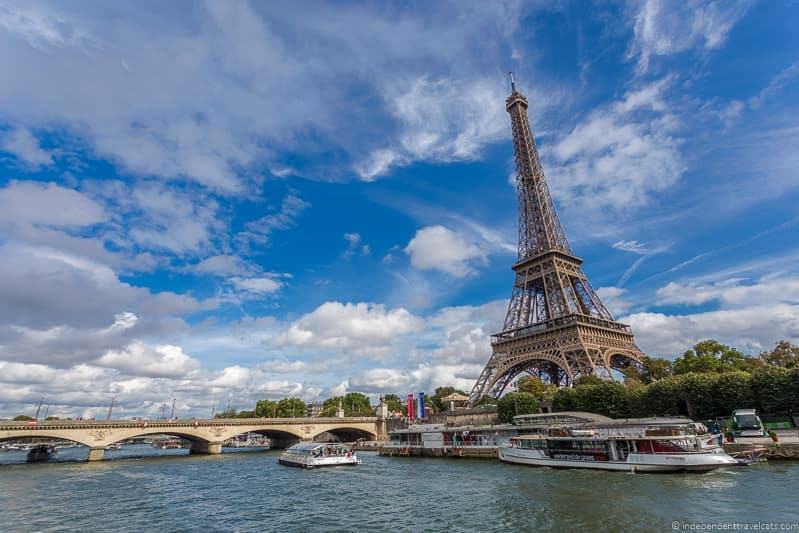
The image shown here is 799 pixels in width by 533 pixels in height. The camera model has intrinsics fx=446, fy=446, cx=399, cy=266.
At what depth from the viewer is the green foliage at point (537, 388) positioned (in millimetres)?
68025

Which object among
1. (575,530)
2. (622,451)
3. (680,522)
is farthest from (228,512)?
(622,451)

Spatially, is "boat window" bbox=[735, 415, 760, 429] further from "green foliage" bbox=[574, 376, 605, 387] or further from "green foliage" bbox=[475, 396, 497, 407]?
"green foliage" bbox=[475, 396, 497, 407]

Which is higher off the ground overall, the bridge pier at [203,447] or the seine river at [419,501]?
the bridge pier at [203,447]

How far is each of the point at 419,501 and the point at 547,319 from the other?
54799 mm

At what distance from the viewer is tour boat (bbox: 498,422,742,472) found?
1267 inches

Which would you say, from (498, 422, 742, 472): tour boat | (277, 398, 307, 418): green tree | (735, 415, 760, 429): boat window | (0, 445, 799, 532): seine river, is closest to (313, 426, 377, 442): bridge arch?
(277, 398, 307, 418): green tree

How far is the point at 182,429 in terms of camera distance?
231 ft

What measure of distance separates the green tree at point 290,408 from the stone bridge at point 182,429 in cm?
2677

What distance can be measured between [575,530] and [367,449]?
63.9m

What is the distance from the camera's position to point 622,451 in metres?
35.8

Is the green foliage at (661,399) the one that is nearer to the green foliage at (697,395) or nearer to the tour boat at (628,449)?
the green foliage at (697,395)

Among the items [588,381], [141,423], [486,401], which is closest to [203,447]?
[141,423]

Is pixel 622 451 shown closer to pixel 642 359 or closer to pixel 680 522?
pixel 680 522

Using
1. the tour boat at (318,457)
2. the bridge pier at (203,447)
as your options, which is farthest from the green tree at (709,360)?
the bridge pier at (203,447)
